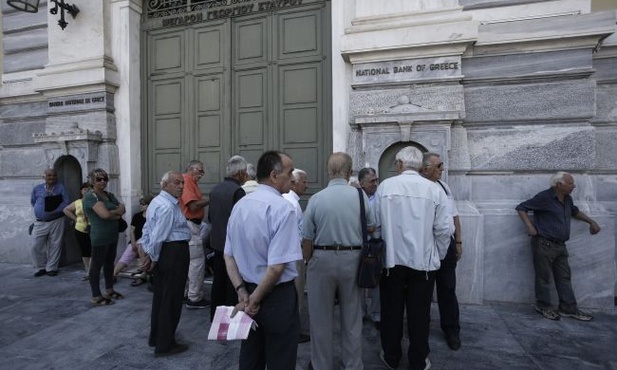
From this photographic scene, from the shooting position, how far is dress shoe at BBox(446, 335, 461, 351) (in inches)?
142

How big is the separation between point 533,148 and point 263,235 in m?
4.10

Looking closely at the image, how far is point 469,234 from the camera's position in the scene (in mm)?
4770

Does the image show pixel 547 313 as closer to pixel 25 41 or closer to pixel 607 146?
pixel 607 146

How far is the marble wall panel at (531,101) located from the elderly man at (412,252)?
2.40 m

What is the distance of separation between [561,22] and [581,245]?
8.93ft

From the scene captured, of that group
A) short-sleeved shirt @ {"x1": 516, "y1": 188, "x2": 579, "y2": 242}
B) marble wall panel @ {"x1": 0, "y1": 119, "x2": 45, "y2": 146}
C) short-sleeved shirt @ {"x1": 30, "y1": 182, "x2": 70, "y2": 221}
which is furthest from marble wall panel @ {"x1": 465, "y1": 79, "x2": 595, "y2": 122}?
marble wall panel @ {"x1": 0, "y1": 119, "x2": 45, "y2": 146}

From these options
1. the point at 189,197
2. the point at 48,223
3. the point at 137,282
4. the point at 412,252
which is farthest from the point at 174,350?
the point at 48,223

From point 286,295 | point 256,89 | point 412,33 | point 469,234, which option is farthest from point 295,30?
point 286,295

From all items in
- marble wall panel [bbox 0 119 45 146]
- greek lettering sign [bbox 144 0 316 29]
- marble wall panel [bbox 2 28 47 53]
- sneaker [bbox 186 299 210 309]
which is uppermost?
greek lettering sign [bbox 144 0 316 29]

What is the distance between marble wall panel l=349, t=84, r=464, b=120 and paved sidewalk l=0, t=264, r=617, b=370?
2571 mm

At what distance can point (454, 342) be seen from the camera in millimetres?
3629

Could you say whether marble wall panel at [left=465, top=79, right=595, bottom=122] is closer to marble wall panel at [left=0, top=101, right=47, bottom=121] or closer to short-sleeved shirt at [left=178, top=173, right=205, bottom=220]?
short-sleeved shirt at [left=178, top=173, right=205, bottom=220]

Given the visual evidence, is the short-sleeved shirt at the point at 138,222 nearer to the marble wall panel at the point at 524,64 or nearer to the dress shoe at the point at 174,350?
the dress shoe at the point at 174,350

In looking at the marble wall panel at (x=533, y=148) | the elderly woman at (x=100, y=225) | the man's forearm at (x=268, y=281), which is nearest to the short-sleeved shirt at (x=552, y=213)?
the marble wall panel at (x=533, y=148)
